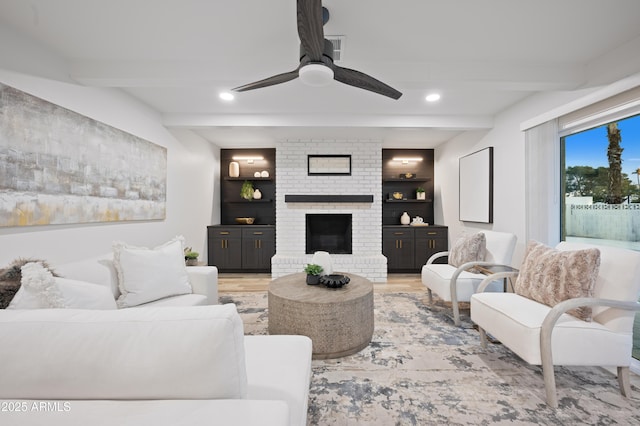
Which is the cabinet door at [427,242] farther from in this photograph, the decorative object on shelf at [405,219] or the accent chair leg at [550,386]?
the accent chair leg at [550,386]

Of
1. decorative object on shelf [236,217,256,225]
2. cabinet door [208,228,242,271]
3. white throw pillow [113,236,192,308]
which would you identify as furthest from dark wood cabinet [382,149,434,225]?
white throw pillow [113,236,192,308]

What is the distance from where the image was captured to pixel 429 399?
169 cm

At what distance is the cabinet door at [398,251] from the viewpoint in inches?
195

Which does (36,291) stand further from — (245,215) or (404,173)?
(404,173)

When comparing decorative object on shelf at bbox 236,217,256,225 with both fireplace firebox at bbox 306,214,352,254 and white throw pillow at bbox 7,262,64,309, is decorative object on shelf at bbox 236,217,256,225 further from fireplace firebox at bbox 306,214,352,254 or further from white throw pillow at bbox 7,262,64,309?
white throw pillow at bbox 7,262,64,309

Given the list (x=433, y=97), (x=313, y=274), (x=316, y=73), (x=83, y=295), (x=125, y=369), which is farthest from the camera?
(x=433, y=97)

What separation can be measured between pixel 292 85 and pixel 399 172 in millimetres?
3267

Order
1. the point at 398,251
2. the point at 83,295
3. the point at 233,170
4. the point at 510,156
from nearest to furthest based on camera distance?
the point at 83,295 < the point at 510,156 < the point at 398,251 < the point at 233,170

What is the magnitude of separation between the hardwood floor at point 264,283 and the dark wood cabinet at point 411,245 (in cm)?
23

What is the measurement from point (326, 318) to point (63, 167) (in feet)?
7.80

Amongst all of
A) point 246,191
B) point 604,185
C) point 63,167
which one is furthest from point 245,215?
point 604,185

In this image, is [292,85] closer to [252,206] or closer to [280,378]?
[280,378]

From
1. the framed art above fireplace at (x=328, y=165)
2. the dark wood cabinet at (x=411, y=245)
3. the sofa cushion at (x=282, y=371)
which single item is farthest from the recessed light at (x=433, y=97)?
the sofa cushion at (x=282, y=371)

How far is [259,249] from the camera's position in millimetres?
4996
